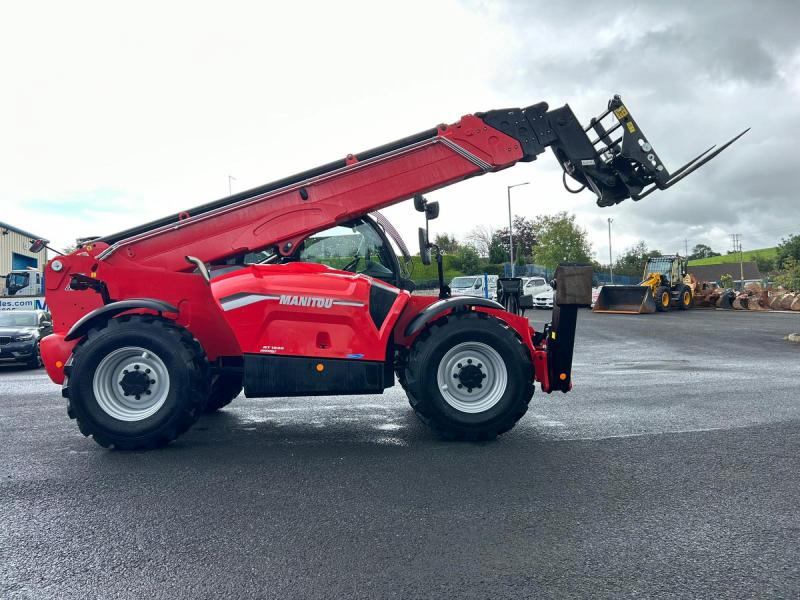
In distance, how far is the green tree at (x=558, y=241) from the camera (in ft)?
207

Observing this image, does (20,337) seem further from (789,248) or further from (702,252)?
(702,252)

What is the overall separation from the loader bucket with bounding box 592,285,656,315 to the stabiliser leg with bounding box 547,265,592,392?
24.8 m

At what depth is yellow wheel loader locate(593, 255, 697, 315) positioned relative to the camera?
30.0m

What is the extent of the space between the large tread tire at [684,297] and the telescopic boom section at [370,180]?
92.6ft

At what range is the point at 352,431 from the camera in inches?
267

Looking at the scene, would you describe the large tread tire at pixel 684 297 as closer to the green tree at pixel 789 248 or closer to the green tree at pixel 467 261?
the green tree at pixel 467 261

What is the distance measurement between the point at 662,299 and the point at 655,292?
0.49 m

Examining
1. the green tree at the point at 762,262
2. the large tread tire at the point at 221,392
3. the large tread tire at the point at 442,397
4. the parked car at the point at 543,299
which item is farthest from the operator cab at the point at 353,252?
the green tree at the point at 762,262

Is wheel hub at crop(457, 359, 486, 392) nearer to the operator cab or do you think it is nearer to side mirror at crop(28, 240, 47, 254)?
the operator cab

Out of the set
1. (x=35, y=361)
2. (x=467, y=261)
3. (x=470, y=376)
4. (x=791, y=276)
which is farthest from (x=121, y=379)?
(x=467, y=261)

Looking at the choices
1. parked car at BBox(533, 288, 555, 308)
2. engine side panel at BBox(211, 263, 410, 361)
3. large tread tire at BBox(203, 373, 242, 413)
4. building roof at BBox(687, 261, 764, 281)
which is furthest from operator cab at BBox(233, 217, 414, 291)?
building roof at BBox(687, 261, 764, 281)

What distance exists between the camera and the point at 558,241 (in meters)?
63.8

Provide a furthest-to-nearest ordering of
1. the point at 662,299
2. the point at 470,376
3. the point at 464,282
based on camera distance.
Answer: the point at 464,282
the point at 662,299
the point at 470,376

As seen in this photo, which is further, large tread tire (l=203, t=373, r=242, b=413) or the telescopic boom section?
large tread tire (l=203, t=373, r=242, b=413)
